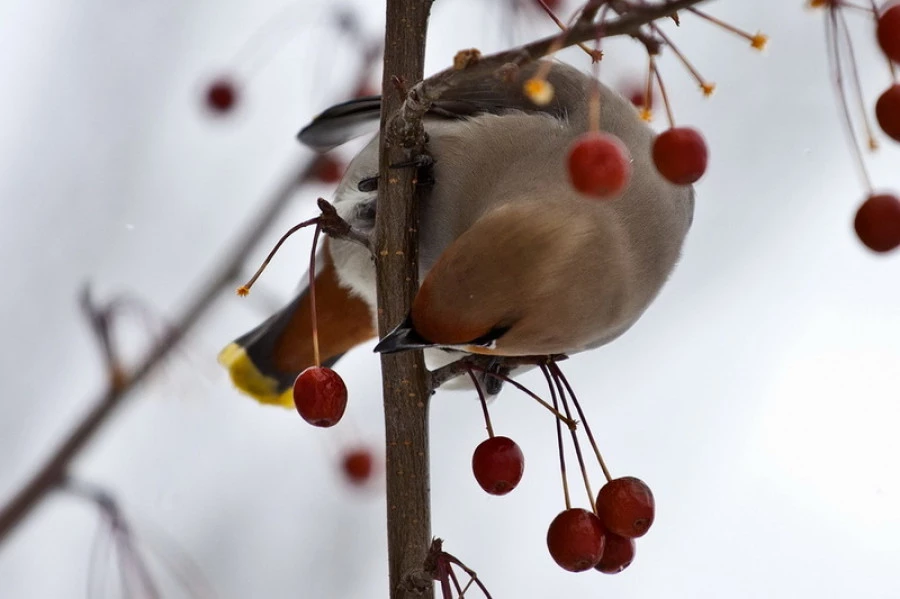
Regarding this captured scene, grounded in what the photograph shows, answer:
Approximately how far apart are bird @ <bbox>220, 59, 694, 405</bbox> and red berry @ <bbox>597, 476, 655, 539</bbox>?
0.36 meters

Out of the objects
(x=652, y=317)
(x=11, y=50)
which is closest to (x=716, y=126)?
(x=652, y=317)

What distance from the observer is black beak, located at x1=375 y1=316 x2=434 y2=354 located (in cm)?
175

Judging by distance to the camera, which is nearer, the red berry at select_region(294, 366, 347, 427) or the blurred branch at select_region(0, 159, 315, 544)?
the red berry at select_region(294, 366, 347, 427)

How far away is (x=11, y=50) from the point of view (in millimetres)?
4793

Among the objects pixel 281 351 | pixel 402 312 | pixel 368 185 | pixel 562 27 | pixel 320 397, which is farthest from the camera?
pixel 281 351

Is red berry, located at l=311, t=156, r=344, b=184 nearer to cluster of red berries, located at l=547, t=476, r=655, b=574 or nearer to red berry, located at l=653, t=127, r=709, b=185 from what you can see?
cluster of red berries, located at l=547, t=476, r=655, b=574

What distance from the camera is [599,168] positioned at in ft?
3.86

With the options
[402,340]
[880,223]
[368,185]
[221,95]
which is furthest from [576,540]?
[221,95]

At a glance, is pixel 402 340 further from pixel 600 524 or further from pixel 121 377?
pixel 121 377


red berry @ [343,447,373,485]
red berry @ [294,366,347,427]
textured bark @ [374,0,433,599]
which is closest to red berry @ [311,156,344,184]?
red berry @ [343,447,373,485]

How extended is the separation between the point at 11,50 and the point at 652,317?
2.89 metres

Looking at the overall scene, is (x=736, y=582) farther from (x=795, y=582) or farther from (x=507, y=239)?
(x=507, y=239)

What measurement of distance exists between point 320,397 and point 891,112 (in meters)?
0.88

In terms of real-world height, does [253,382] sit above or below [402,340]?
above
